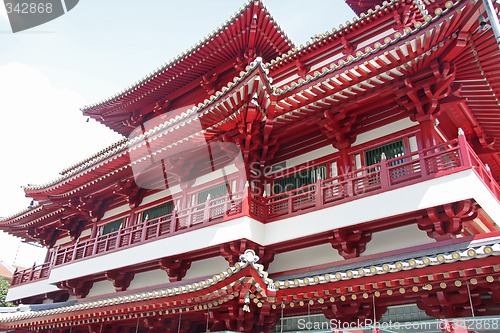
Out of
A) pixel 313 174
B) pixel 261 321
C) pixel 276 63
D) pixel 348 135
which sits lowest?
pixel 261 321

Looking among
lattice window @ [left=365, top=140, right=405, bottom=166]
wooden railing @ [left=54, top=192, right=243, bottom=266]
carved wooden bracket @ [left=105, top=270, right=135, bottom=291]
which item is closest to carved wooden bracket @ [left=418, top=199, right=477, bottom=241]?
lattice window @ [left=365, top=140, right=405, bottom=166]

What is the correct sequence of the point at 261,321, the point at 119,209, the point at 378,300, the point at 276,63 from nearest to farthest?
the point at 378,300 < the point at 261,321 < the point at 276,63 < the point at 119,209

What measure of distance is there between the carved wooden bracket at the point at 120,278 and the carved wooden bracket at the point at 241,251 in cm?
491

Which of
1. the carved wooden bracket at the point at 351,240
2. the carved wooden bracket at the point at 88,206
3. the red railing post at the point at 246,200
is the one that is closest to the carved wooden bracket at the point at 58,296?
the carved wooden bracket at the point at 88,206

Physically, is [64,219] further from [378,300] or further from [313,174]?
[378,300]

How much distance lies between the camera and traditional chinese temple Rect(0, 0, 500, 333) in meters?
8.66

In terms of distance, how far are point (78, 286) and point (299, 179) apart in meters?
9.90

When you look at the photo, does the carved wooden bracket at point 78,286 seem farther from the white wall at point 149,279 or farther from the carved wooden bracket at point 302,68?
the carved wooden bracket at point 302,68

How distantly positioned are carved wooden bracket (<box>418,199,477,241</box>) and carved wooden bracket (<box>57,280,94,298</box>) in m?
12.8

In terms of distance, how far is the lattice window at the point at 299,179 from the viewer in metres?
12.0

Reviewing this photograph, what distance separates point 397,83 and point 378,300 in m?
5.15

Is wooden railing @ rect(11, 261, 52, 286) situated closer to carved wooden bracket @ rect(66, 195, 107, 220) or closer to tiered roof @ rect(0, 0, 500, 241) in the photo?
carved wooden bracket @ rect(66, 195, 107, 220)

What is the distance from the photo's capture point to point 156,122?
1939cm

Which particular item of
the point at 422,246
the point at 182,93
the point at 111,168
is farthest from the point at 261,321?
the point at 182,93
